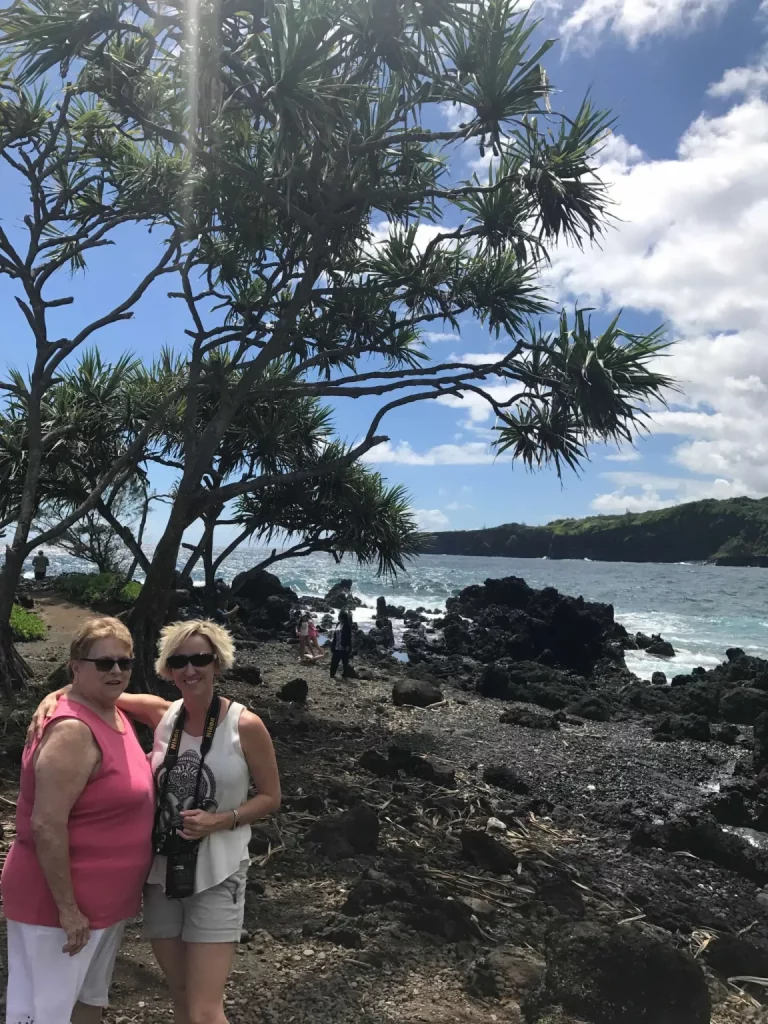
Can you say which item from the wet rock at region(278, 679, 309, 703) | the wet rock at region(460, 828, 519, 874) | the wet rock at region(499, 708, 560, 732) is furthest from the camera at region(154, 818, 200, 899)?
the wet rock at region(499, 708, 560, 732)

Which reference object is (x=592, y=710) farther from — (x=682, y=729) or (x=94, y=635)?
(x=94, y=635)

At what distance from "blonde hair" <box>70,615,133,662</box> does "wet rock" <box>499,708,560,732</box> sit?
30.8 feet

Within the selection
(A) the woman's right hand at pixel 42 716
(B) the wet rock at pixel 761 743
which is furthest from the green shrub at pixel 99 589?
(A) the woman's right hand at pixel 42 716

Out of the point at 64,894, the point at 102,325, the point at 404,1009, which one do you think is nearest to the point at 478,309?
the point at 102,325

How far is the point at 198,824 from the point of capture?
2.15 metres

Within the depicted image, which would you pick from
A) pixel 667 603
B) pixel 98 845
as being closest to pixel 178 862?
pixel 98 845

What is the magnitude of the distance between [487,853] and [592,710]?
8512 mm

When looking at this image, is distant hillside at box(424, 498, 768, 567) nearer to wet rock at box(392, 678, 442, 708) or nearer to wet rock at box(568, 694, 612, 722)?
wet rock at box(568, 694, 612, 722)

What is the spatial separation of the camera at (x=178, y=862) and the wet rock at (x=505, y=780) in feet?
17.4

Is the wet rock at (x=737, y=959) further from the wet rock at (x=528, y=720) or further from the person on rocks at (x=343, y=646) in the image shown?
the person on rocks at (x=343, y=646)

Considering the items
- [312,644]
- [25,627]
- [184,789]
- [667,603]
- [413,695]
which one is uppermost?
[184,789]

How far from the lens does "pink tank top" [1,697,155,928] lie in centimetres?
197

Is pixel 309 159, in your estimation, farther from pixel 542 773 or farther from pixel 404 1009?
pixel 404 1009

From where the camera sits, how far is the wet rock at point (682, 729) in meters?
11.4
